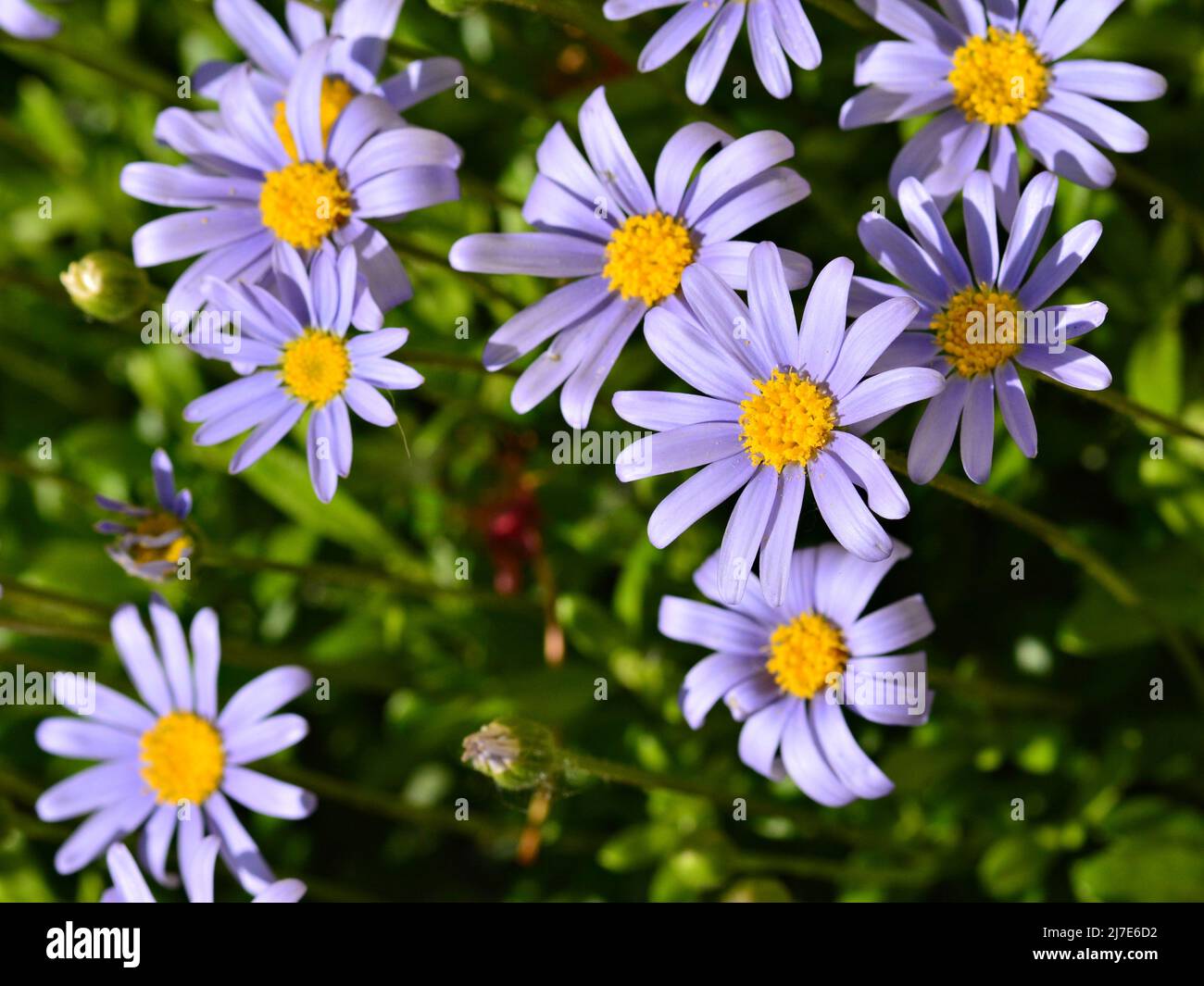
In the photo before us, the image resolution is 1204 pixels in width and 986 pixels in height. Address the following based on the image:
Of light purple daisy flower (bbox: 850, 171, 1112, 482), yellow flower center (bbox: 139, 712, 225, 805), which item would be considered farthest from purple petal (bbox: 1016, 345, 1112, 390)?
yellow flower center (bbox: 139, 712, 225, 805)

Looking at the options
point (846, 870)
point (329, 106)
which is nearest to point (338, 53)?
point (329, 106)

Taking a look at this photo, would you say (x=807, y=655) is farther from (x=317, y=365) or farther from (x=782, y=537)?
(x=317, y=365)

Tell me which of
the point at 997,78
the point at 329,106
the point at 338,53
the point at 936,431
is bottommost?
the point at 936,431

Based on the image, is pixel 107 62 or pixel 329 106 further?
pixel 107 62

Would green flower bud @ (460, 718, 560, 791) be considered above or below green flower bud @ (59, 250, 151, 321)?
below

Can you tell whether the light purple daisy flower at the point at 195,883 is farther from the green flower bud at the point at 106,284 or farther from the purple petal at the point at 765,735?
the green flower bud at the point at 106,284

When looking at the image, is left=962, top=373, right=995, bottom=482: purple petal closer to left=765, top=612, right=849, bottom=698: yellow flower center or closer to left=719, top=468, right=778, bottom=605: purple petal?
left=719, top=468, right=778, bottom=605: purple petal
